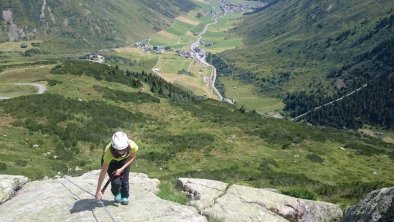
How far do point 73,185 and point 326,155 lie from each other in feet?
206

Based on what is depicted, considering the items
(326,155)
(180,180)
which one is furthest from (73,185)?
(326,155)

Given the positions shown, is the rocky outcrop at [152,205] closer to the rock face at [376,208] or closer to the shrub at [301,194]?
the rock face at [376,208]

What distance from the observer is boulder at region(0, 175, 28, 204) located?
19328 millimetres

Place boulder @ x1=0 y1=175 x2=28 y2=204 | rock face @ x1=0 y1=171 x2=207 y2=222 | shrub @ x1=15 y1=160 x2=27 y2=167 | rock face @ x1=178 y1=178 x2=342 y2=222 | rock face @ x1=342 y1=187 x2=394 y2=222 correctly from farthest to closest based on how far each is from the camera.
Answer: shrub @ x1=15 y1=160 x2=27 y2=167, boulder @ x1=0 y1=175 x2=28 y2=204, rock face @ x1=178 y1=178 x2=342 y2=222, rock face @ x1=0 y1=171 x2=207 y2=222, rock face @ x1=342 y1=187 x2=394 y2=222

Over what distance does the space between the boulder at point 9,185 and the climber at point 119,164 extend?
598cm

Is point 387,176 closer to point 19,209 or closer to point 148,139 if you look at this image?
point 148,139

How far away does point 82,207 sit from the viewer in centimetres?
1591

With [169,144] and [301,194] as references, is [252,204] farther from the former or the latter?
[169,144]

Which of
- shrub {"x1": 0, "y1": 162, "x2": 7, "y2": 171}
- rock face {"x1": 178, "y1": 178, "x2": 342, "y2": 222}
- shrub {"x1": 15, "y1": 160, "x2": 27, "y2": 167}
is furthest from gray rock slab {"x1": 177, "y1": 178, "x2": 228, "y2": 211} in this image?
shrub {"x1": 15, "y1": 160, "x2": 27, "y2": 167}

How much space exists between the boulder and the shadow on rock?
15.5 ft

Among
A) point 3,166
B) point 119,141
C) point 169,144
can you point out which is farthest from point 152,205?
point 169,144

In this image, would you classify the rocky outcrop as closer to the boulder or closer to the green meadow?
the boulder

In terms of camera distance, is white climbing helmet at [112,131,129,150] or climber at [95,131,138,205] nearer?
white climbing helmet at [112,131,129,150]

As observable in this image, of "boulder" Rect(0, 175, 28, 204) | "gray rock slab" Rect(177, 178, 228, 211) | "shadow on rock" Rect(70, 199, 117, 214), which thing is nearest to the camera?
"shadow on rock" Rect(70, 199, 117, 214)
